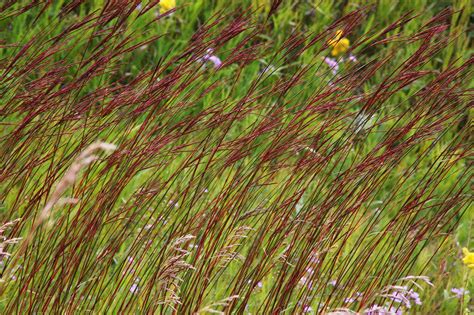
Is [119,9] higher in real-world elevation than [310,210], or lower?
higher

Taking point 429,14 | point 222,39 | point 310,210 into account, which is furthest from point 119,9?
point 429,14

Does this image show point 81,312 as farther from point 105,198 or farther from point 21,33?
point 21,33

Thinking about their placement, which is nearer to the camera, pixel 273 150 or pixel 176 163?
pixel 273 150

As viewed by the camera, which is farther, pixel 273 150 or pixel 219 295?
pixel 219 295

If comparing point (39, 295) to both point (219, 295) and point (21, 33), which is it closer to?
point (219, 295)

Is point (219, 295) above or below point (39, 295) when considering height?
below

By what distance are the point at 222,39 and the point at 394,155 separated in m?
0.52

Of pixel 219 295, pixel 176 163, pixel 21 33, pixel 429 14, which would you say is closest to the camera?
pixel 219 295

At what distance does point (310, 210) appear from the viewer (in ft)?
7.25

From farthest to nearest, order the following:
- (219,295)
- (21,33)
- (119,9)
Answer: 1. (21,33)
2. (219,295)
3. (119,9)

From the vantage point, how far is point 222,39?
2.11m

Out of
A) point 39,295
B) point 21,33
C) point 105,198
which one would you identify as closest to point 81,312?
point 39,295

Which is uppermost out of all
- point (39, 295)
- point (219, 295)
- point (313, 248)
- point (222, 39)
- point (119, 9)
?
point (119, 9)

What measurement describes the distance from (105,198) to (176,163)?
1.52m
